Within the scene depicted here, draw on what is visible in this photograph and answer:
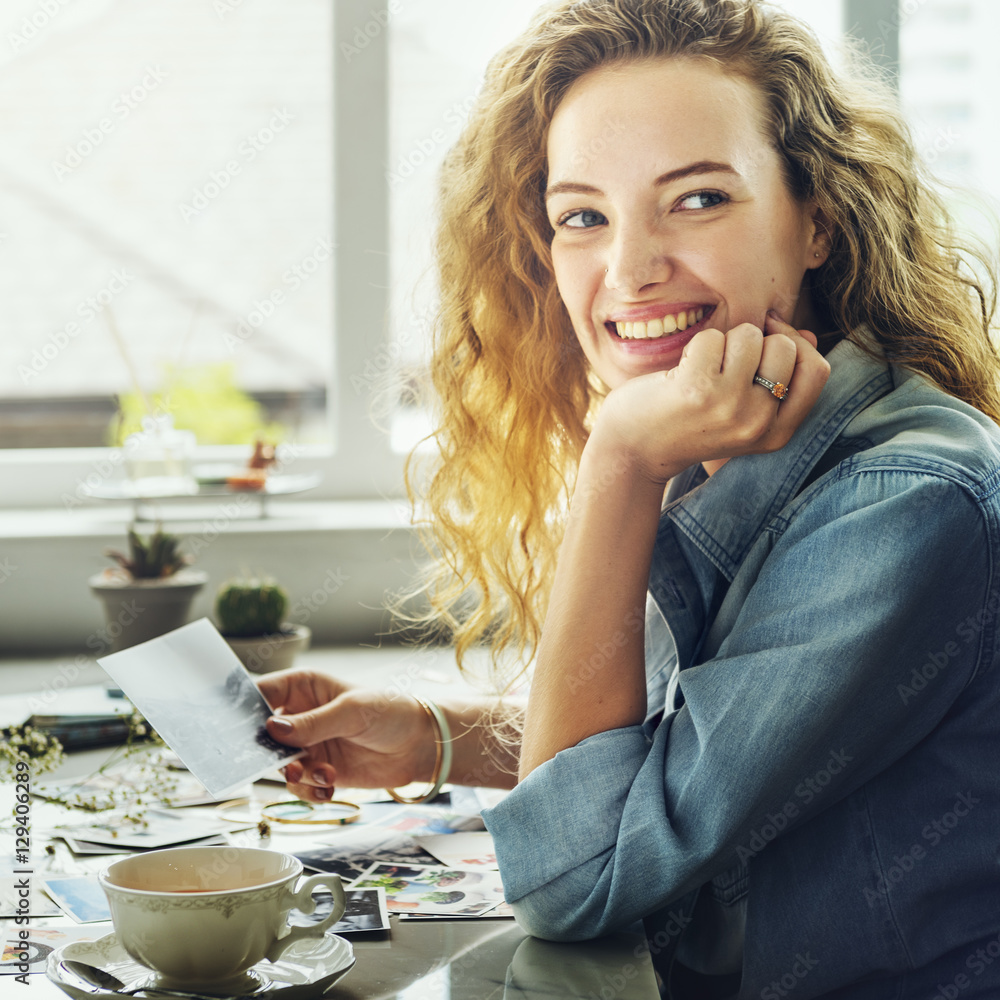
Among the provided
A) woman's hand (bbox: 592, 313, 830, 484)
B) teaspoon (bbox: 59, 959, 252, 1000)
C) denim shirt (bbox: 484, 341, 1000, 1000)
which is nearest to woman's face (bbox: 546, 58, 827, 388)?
woman's hand (bbox: 592, 313, 830, 484)

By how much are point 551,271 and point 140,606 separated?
2.89ft

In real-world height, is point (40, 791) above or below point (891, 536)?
above

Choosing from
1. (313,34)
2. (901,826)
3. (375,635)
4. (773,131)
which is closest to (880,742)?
(901,826)

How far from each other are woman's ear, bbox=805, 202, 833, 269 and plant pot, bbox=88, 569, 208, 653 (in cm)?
113

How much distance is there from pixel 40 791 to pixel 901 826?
2.81ft

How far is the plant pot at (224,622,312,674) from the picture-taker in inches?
67.8

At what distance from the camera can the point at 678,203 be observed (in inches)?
39.1

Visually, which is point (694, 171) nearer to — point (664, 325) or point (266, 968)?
point (664, 325)

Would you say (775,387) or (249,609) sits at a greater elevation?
(249,609)

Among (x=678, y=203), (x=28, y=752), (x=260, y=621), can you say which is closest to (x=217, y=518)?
(x=260, y=621)

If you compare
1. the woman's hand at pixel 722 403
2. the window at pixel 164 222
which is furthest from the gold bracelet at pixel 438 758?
the window at pixel 164 222

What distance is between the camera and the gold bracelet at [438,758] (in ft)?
3.93

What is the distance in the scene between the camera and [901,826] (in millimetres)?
826

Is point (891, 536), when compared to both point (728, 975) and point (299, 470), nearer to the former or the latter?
point (728, 975)
